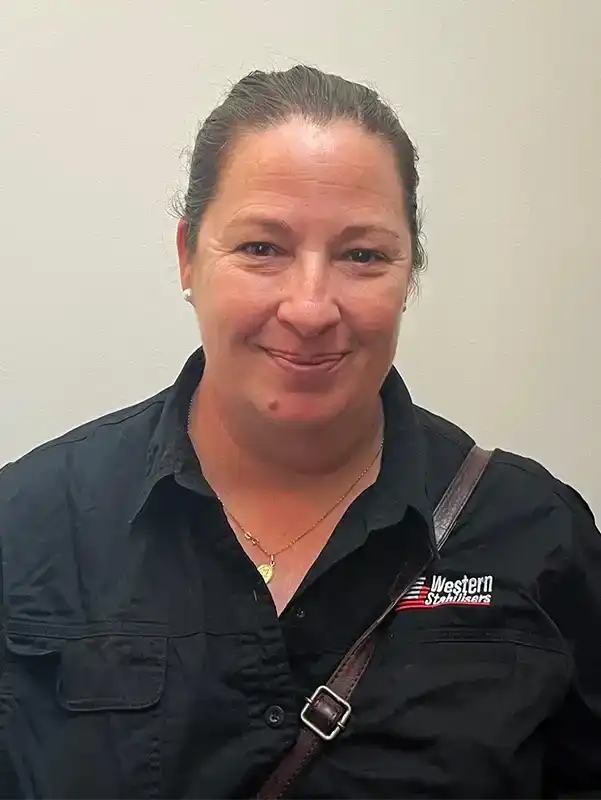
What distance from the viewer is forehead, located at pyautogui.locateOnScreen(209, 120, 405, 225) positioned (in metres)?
0.81

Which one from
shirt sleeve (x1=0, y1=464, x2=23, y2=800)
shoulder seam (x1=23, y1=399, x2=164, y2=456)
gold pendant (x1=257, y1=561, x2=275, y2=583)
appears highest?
shoulder seam (x1=23, y1=399, x2=164, y2=456)

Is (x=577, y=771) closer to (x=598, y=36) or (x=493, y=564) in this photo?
(x=493, y=564)

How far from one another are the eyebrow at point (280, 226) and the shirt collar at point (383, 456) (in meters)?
0.21

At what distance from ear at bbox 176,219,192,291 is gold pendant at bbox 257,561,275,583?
29 cm

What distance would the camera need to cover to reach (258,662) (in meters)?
0.84

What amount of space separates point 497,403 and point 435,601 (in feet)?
1.66

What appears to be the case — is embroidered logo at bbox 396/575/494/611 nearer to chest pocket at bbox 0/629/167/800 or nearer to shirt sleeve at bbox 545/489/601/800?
shirt sleeve at bbox 545/489/601/800

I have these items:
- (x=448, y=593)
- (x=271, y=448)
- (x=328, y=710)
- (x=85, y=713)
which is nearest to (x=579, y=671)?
(x=448, y=593)

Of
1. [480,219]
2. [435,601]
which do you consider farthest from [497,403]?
[435,601]

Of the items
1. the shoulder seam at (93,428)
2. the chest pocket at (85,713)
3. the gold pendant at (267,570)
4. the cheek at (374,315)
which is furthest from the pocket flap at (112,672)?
the cheek at (374,315)

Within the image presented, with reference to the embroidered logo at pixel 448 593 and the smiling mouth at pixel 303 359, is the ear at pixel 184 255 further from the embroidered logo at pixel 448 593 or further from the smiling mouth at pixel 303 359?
the embroidered logo at pixel 448 593

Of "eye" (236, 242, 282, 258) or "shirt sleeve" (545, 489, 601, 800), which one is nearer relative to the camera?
"eye" (236, 242, 282, 258)

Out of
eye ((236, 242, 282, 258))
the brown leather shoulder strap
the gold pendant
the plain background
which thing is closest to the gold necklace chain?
the gold pendant

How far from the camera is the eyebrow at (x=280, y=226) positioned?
0.82 metres
